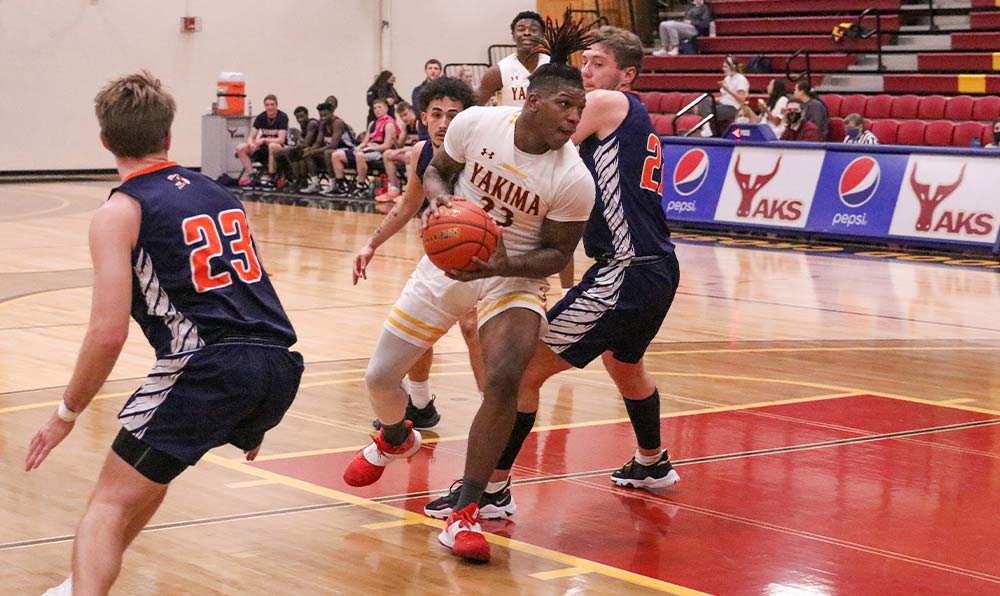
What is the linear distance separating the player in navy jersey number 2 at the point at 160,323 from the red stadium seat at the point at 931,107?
56.6ft

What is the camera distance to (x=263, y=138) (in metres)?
22.0

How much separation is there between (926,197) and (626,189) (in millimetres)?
9754

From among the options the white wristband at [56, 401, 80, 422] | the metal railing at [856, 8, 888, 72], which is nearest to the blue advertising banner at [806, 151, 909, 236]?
the metal railing at [856, 8, 888, 72]

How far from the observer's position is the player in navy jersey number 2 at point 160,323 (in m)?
3.42

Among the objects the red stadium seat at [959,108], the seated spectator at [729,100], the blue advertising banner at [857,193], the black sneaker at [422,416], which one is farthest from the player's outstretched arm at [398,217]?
the red stadium seat at [959,108]

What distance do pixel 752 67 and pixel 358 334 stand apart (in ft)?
47.9

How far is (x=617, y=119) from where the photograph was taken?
5234 mm

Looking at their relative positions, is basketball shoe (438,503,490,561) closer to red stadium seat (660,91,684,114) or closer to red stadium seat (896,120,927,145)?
red stadium seat (896,120,927,145)

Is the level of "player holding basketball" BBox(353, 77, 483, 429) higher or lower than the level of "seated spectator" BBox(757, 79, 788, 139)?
lower

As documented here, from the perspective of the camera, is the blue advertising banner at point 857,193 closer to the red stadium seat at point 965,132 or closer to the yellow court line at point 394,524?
the red stadium seat at point 965,132

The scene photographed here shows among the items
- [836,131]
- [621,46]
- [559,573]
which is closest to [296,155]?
[836,131]

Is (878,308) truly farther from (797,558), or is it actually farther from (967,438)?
(797,558)

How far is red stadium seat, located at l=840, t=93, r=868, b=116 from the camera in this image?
19812 millimetres

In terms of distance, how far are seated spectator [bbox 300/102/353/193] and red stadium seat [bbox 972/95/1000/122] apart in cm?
928
